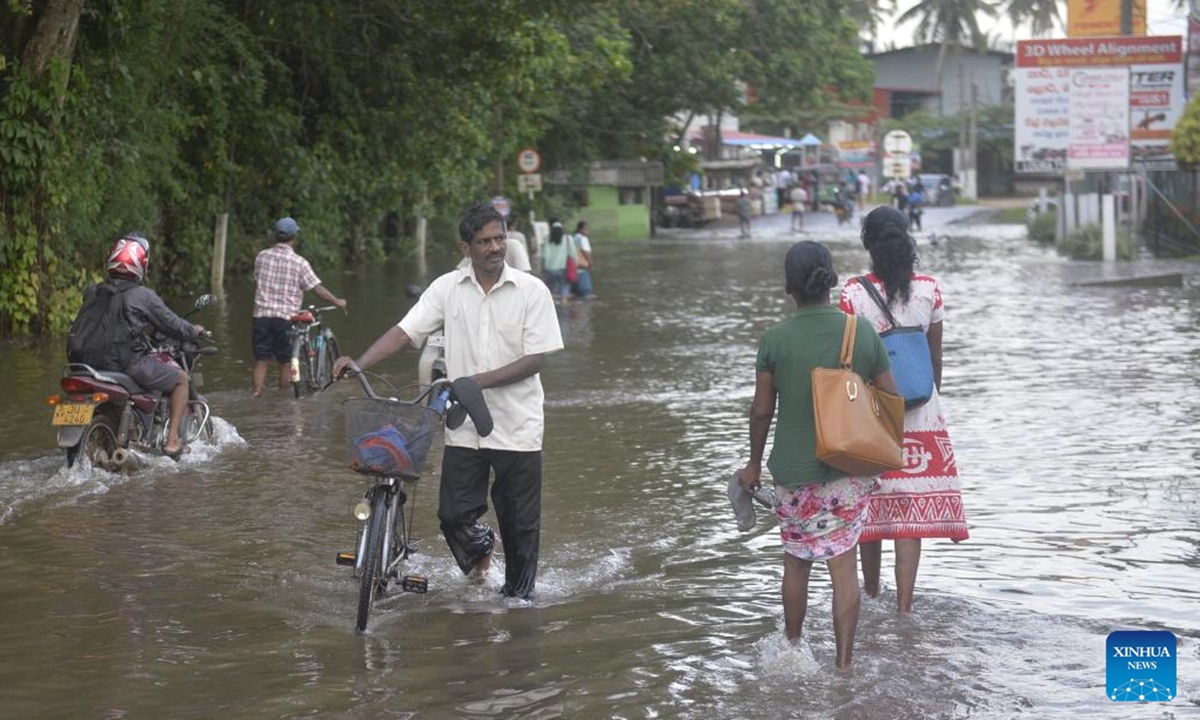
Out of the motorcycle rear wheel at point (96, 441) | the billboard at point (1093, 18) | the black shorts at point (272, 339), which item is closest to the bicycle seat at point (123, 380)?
the motorcycle rear wheel at point (96, 441)

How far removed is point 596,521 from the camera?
9.63m

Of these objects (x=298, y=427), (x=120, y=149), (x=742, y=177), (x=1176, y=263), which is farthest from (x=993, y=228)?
(x=298, y=427)

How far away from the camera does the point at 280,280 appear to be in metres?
15.0

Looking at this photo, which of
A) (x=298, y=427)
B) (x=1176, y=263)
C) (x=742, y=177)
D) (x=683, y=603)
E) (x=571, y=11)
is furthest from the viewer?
(x=742, y=177)

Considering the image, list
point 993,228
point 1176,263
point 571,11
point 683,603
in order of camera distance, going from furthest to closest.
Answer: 1. point 993,228
2. point 1176,263
3. point 571,11
4. point 683,603

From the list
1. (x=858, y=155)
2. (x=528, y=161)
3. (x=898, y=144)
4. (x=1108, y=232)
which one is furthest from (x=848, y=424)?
(x=858, y=155)

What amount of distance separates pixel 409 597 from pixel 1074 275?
2383 centimetres

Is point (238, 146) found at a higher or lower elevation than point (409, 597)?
higher

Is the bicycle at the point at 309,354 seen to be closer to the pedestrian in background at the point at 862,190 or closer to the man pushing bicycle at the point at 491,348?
the man pushing bicycle at the point at 491,348

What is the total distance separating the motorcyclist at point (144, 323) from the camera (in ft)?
35.2

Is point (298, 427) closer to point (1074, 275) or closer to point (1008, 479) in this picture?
point (1008, 479)

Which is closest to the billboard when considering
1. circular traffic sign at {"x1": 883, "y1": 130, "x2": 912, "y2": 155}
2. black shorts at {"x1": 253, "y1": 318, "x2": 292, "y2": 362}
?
circular traffic sign at {"x1": 883, "y1": 130, "x2": 912, "y2": 155}

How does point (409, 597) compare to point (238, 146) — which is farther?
point (238, 146)

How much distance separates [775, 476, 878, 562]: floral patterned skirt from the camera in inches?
253
